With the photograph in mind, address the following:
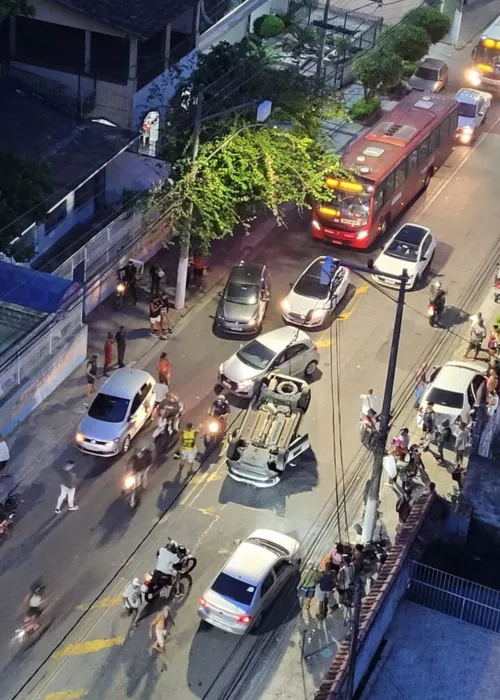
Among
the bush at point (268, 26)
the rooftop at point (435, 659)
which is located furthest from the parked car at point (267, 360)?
the bush at point (268, 26)

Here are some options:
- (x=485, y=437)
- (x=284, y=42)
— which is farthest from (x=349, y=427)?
(x=284, y=42)

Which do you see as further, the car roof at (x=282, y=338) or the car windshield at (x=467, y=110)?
the car windshield at (x=467, y=110)

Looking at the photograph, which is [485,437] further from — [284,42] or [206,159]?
[284,42]

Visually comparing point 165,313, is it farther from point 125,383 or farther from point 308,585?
point 308,585

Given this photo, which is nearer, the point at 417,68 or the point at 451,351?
the point at 451,351

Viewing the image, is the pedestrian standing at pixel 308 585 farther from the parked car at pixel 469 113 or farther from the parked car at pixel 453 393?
the parked car at pixel 469 113

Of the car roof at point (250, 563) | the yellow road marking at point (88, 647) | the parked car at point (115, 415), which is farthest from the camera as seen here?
the parked car at point (115, 415)
